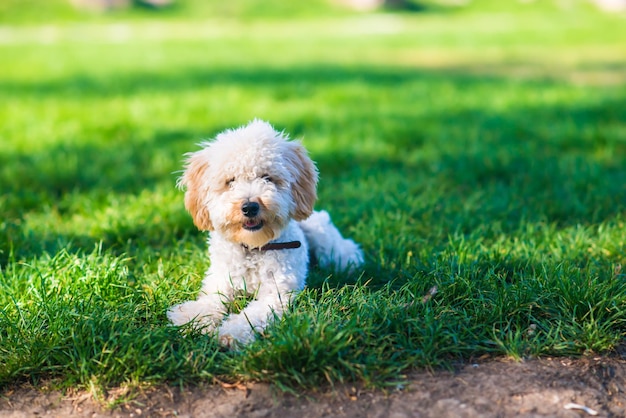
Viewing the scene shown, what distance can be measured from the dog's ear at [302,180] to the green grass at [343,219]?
17.5 inches

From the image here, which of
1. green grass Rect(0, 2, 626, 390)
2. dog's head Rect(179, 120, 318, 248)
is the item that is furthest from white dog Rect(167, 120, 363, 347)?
green grass Rect(0, 2, 626, 390)

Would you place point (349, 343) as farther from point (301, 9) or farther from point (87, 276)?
point (301, 9)

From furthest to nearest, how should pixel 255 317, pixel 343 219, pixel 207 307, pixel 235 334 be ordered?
pixel 343 219
pixel 207 307
pixel 255 317
pixel 235 334

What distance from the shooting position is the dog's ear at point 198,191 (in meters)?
3.69

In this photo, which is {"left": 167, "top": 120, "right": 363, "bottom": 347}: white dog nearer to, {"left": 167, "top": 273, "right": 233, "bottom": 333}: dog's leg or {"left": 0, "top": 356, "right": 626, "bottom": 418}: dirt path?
{"left": 167, "top": 273, "right": 233, "bottom": 333}: dog's leg

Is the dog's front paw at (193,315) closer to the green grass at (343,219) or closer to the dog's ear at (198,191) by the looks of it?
the green grass at (343,219)

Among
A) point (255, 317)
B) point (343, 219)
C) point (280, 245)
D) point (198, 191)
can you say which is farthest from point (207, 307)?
point (343, 219)

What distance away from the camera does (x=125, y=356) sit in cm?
308

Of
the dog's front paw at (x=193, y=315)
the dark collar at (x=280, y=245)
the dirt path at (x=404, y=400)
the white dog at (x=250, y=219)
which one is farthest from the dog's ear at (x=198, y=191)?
the dirt path at (x=404, y=400)

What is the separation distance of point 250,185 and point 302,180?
33cm

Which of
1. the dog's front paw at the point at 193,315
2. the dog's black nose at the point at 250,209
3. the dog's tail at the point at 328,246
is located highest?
the dog's black nose at the point at 250,209

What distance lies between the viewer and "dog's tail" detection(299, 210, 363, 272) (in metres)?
4.25

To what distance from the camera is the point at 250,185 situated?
354 cm

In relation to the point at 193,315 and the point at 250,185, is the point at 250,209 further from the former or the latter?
the point at 193,315
